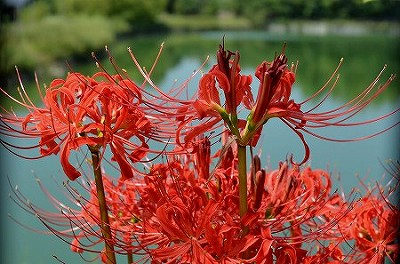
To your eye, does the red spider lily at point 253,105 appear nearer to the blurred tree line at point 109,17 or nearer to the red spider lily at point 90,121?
the red spider lily at point 90,121

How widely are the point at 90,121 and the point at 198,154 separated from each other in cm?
11

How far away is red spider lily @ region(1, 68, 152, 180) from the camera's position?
49cm

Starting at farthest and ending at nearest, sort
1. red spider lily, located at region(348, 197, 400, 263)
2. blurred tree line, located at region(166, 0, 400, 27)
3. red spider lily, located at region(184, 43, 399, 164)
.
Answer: blurred tree line, located at region(166, 0, 400, 27)
red spider lily, located at region(348, 197, 400, 263)
red spider lily, located at region(184, 43, 399, 164)

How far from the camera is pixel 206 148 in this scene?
1.81 ft

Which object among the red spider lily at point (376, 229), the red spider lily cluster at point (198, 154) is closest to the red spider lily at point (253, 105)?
the red spider lily cluster at point (198, 154)

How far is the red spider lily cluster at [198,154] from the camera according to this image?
0.45m

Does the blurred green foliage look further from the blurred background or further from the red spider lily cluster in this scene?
the red spider lily cluster

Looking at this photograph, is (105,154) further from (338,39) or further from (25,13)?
(338,39)

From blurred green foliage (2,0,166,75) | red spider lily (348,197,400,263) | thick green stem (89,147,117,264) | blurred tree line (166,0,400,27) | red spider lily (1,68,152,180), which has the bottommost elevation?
red spider lily (348,197,400,263)

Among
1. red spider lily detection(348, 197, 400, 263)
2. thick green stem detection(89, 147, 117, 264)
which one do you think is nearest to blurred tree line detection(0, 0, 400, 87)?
red spider lily detection(348, 197, 400, 263)

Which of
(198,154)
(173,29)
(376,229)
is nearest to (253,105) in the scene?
(198,154)

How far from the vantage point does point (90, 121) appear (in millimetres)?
505

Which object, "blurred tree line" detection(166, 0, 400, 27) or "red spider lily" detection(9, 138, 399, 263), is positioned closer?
"red spider lily" detection(9, 138, 399, 263)

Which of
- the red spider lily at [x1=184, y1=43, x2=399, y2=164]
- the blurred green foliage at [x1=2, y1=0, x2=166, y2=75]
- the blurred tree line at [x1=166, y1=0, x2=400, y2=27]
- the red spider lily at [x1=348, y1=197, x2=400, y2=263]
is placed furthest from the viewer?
the blurred green foliage at [x1=2, y1=0, x2=166, y2=75]
